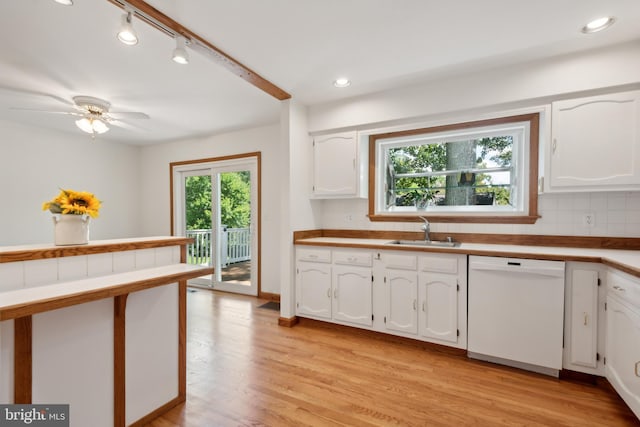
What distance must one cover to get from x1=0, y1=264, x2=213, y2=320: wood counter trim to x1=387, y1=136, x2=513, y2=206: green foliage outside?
Result: 238 cm

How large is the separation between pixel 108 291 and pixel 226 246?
140 inches

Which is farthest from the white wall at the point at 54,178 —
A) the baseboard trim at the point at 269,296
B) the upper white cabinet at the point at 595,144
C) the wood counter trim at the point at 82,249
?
the upper white cabinet at the point at 595,144

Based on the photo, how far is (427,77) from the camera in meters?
2.55

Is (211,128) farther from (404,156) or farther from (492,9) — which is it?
(492,9)

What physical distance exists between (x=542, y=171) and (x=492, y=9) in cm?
139

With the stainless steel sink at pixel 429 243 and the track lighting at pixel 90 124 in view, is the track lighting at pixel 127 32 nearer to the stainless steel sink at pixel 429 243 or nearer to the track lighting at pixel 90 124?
the track lighting at pixel 90 124

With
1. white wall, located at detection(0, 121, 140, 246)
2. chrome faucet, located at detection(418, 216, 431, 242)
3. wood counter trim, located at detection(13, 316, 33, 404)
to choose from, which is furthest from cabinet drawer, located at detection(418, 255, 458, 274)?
white wall, located at detection(0, 121, 140, 246)

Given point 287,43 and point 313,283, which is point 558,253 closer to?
point 313,283

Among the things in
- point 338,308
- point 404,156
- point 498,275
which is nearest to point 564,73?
point 404,156

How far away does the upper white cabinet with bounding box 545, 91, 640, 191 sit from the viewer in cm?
201

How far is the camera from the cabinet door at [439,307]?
231 centimetres

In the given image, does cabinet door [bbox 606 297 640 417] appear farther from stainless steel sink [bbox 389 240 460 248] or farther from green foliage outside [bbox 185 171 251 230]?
green foliage outside [bbox 185 171 251 230]

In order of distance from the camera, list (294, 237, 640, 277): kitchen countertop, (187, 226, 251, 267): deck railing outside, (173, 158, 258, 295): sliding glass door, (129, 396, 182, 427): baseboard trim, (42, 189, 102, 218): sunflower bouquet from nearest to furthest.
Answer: (42, 189, 102, 218): sunflower bouquet
(129, 396, 182, 427): baseboard trim
(294, 237, 640, 277): kitchen countertop
(173, 158, 258, 295): sliding glass door
(187, 226, 251, 267): deck railing outside

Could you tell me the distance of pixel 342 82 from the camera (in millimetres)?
2643
